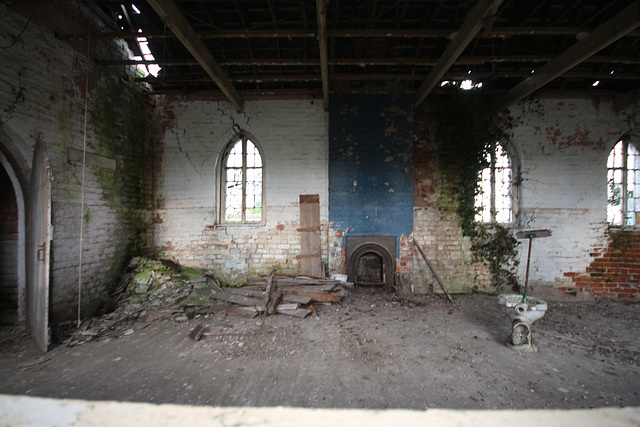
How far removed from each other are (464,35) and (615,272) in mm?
6296

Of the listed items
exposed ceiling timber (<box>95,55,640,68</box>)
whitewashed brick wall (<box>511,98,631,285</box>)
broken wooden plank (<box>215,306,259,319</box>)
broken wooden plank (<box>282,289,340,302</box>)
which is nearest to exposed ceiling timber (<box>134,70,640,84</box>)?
exposed ceiling timber (<box>95,55,640,68</box>)

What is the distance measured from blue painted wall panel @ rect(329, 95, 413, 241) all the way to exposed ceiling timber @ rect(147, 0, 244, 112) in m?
2.39

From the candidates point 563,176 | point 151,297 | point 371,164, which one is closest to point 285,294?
point 151,297

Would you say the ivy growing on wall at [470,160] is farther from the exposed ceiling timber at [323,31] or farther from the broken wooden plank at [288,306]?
the broken wooden plank at [288,306]

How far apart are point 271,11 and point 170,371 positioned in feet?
17.1

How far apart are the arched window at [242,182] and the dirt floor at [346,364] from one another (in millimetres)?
2536

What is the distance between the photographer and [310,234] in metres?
6.51

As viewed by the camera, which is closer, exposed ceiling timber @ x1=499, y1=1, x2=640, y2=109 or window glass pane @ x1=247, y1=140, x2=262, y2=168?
exposed ceiling timber @ x1=499, y1=1, x2=640, y2=109

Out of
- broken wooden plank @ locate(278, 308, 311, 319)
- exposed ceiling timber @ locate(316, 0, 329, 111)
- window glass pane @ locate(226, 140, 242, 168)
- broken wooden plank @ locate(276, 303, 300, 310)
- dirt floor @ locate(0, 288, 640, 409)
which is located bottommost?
dirt floor @ locate(0, 288, 640, 409)

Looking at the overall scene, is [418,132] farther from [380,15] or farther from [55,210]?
[55,210]

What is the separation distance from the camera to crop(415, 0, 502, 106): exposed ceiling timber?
3612mm

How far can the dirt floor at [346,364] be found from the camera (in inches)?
113

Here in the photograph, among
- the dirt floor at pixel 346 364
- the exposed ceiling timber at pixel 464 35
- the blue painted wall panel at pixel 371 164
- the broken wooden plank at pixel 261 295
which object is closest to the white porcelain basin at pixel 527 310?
the dirt floor at pixel 346 364

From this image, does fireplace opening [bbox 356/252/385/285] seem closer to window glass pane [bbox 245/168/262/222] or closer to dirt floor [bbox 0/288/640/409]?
dirt floor [bbox 0/288/640/409]
